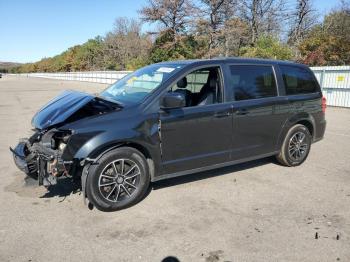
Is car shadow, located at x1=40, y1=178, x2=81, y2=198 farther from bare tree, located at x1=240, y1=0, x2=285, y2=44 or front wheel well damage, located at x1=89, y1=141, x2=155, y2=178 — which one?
bare tree, located at x1=240, y1=0, x2=285, y2=44

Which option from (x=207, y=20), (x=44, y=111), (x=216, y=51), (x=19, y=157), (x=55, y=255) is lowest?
(x=55, y=255)

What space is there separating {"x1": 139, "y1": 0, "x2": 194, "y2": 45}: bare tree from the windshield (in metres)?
32.3

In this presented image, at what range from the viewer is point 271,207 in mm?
4500

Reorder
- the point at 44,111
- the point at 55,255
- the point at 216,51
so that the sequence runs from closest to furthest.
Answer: the point at 55,255 → the point at 44,111 → the point at 216,51

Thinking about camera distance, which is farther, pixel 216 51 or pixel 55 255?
pixel 216 51

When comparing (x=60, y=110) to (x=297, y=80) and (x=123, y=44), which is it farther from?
(x=123, y=44)

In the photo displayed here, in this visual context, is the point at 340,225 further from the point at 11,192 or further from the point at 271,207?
the point at 11,192

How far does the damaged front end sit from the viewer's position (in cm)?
416

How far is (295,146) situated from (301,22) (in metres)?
35.6

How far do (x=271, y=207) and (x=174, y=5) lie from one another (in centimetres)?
3595

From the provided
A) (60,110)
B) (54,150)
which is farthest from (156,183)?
(60,110)

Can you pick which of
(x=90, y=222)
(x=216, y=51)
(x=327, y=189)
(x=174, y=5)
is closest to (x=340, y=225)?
(x=327, y=189)

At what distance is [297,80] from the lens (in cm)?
615

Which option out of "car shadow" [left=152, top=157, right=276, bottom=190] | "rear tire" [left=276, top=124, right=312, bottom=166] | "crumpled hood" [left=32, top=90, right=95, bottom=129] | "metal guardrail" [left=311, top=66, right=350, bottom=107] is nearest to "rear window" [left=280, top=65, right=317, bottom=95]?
"rear tire" [left=276, top=124, right=312, bottom=166]
